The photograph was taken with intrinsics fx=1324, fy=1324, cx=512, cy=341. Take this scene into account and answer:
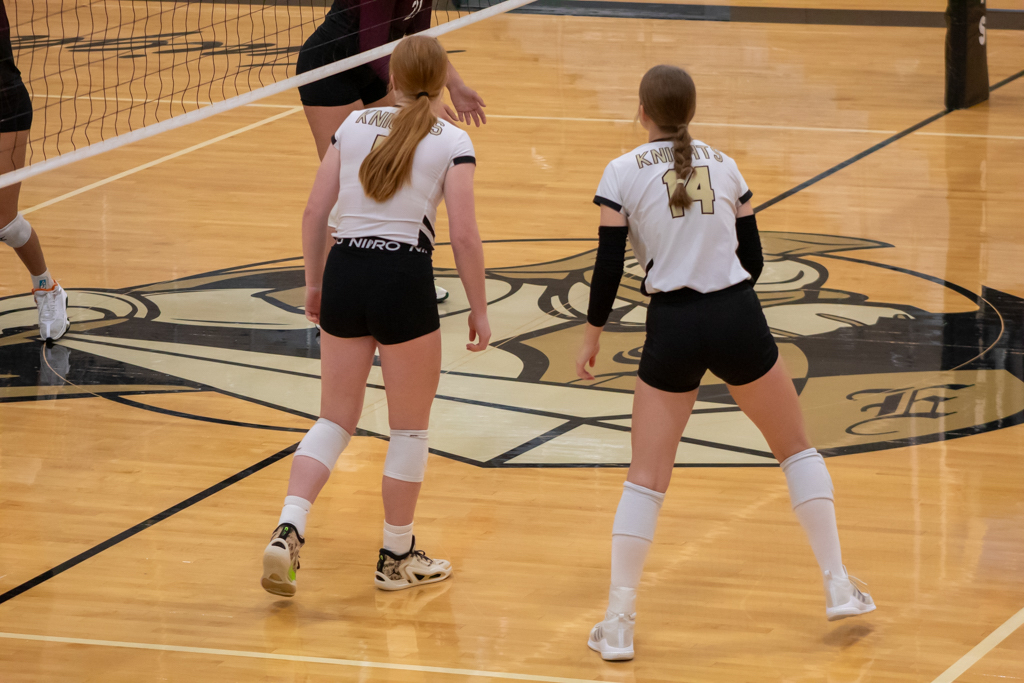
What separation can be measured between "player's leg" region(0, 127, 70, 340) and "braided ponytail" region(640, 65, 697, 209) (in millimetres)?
3017

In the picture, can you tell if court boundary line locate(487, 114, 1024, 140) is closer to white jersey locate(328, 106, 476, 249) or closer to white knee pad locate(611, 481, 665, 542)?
white jersey locate(328, 106, 476, 249)

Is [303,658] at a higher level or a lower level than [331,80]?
lower

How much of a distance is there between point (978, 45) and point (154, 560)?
812cm

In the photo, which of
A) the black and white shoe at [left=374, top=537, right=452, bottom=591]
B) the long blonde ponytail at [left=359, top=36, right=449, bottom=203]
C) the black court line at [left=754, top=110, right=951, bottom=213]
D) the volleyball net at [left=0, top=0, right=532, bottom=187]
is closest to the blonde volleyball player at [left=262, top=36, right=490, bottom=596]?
the long blonde ponytail at [left=359, top=36, right=449, bottom=203]

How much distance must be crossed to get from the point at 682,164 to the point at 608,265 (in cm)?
30

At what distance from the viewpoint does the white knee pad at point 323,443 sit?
353cm

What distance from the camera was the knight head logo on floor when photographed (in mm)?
4695

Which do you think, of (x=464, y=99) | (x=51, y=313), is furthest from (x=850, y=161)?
(x=51, y=313)

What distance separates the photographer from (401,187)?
342cm

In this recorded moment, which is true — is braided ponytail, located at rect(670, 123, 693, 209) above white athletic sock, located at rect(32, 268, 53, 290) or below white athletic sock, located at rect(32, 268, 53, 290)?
above

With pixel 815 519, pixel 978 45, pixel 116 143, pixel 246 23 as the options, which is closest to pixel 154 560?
pixel 116 143

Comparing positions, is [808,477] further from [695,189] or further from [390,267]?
[390,267]

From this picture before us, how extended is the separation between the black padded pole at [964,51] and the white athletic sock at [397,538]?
764cm

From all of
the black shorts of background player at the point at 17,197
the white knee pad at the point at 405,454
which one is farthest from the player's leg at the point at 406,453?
the black shorts of background player at the point at 17,197
